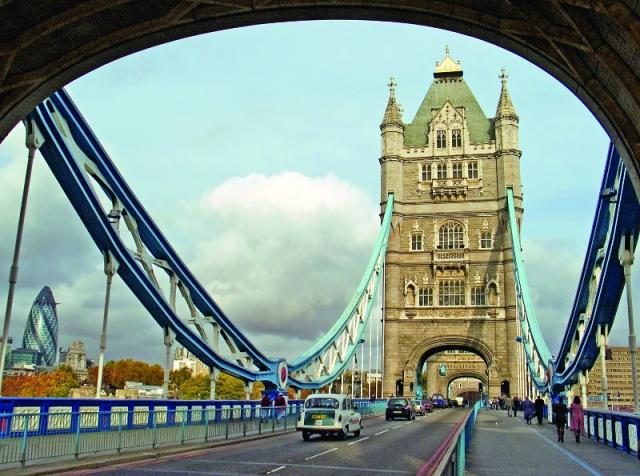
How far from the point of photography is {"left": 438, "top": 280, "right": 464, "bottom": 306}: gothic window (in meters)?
59.9

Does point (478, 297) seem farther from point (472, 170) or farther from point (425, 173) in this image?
point (425, 173)

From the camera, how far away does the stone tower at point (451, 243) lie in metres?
58.6

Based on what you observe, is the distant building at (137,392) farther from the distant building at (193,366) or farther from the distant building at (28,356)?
the distant building at (28,356)

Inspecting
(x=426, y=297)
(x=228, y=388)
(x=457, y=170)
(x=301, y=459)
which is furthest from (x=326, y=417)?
(x=228, y=388)

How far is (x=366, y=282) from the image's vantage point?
185 feet

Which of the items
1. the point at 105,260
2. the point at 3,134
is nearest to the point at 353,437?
the point at 105,260

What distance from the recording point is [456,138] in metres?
64.7

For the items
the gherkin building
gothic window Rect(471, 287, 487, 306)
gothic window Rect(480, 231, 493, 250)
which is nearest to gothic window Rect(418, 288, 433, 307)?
gothic window Rect(471, 287, 487, 306)

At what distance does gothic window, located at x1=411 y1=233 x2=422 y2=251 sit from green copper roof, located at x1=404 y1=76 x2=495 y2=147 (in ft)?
29.9


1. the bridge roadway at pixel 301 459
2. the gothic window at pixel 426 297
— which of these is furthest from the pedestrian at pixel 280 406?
the gothic window at pixel 426 297

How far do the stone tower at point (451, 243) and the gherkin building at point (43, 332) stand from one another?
127 m

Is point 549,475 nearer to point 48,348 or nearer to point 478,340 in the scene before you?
point 478,340

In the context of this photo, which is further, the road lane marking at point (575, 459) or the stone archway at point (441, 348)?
the stone archway at point (441, 348)

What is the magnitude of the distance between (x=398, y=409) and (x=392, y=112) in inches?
1432
